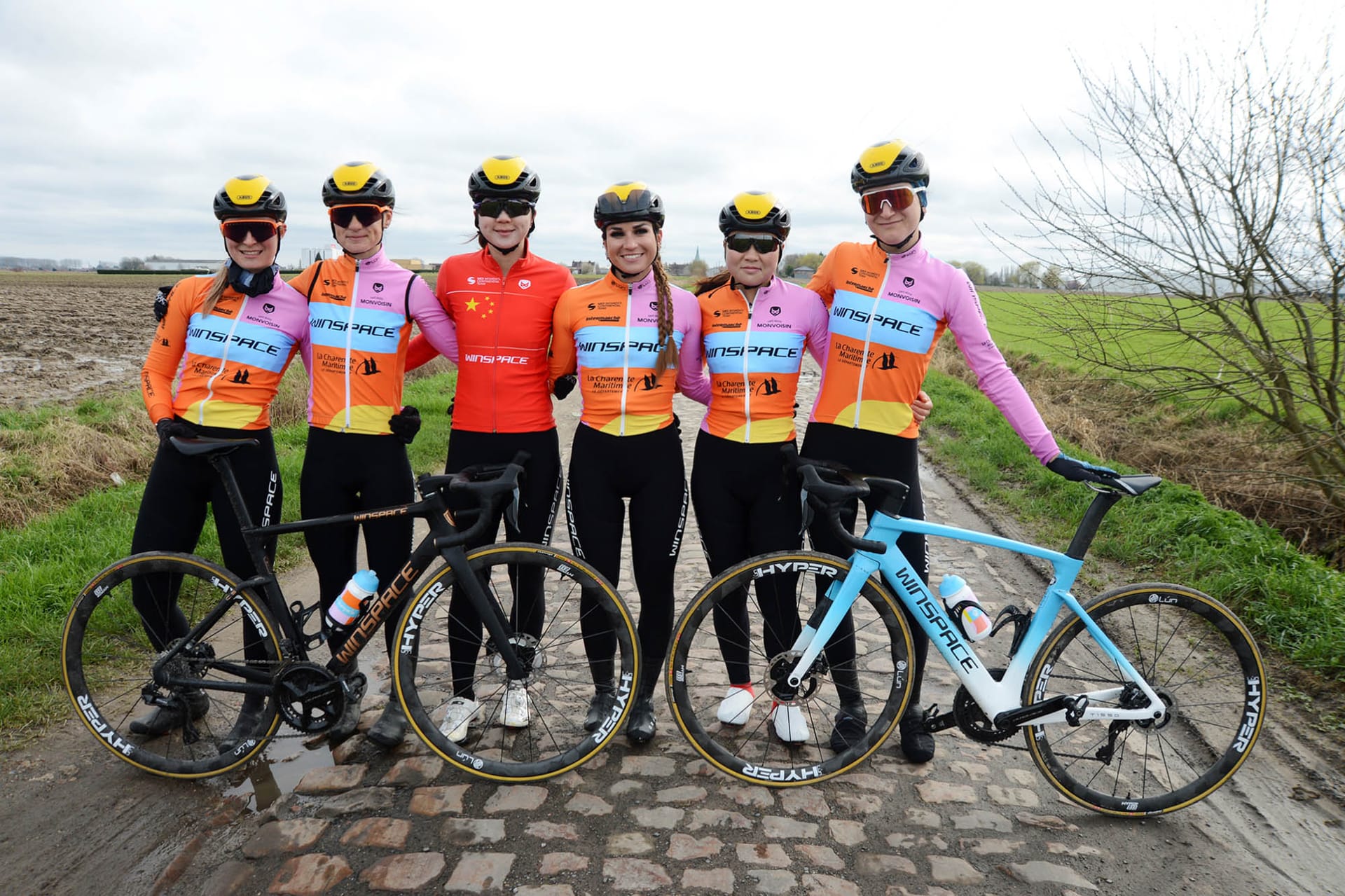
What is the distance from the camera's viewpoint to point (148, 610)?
13.3ft

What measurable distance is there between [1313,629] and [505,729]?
5.13 m

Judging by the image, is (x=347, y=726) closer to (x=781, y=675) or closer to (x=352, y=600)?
(x=352, y=600)

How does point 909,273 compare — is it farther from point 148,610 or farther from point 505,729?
point 148,610

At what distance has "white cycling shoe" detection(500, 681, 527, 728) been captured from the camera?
4156mm

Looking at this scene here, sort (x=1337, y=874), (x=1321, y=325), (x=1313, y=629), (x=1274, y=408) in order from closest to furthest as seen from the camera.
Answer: (x=1337, y=874)
(x=1313, y=629)
(x=1321, y=325)
(x=1274, y=408)

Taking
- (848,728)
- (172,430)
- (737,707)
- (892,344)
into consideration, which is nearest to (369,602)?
(172,430)

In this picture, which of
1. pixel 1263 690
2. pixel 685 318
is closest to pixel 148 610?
pixel 685 318

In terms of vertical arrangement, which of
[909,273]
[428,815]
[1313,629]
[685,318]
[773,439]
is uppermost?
[909,273]

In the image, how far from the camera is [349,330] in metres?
4.11

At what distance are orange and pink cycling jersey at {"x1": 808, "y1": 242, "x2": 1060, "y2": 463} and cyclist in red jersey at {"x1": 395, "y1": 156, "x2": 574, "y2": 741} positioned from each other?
1.50m

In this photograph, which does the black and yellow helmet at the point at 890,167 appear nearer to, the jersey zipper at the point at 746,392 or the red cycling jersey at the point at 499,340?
the jersey zipper at the point at 746,392

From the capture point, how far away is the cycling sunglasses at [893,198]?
390 centimetres

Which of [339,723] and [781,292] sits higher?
[781,292]

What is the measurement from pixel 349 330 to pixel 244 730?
205cm
